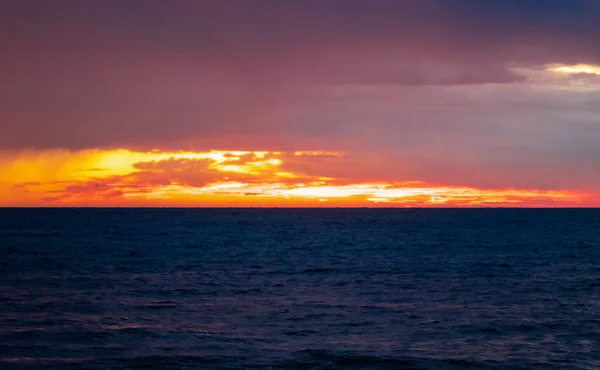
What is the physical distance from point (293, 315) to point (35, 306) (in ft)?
46.3

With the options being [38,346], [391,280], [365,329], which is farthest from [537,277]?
[38,346]

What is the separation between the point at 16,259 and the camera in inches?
2277

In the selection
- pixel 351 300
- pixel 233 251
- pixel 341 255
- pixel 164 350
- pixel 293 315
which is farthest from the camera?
pixel 233 251

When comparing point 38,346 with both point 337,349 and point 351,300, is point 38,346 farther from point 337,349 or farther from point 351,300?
point 351,300

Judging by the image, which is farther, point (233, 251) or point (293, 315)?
point (233, 251)

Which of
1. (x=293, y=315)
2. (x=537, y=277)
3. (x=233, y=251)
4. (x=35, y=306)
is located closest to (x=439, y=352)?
(x=293, y=315)

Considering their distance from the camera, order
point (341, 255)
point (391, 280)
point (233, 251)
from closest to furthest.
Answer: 1. point (391, 280)
2. point (341, 255)
3. point (233, 251)

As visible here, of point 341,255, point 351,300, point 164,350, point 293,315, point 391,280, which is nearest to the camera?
point 164,350

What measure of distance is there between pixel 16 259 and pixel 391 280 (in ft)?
121

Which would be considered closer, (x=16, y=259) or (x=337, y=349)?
(x=337, y=349)

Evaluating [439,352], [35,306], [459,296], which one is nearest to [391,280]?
[459,296]

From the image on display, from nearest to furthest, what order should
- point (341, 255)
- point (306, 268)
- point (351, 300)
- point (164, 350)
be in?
point (164, 350), point (351, 300), point (306, 268), point (341, 255)

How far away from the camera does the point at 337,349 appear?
23859mm

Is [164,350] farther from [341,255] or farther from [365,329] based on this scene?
[341,255]
